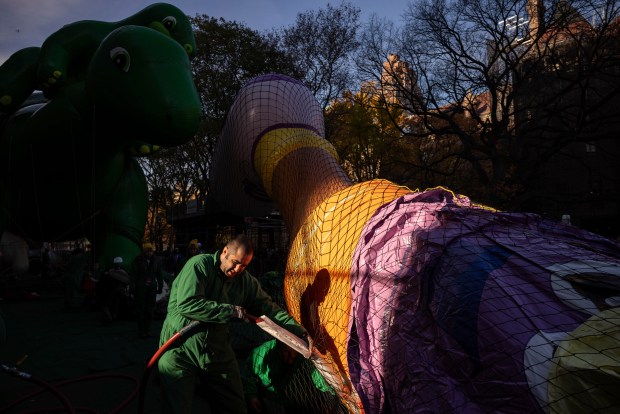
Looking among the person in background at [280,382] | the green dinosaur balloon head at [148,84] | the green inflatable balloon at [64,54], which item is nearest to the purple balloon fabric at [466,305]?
the person in background at [280,382]

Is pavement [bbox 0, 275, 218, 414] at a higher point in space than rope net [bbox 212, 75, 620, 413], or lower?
lower

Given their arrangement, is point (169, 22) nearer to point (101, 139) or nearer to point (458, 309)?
point (101, 139)

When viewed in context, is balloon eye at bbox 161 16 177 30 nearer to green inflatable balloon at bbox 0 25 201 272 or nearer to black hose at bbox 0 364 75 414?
green inflatable balloon at bbox 0 25 201 272

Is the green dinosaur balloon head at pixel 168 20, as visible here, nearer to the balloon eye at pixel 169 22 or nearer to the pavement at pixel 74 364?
the balloon eye at pixel 169 22

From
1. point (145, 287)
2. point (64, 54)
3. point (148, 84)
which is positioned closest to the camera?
point (148, 84)

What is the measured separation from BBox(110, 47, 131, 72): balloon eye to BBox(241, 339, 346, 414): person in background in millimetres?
5355

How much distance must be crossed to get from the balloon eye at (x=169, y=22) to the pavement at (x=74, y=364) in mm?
5736

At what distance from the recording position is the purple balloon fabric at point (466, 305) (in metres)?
1.99

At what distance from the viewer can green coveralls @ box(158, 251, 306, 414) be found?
2992 millimetres

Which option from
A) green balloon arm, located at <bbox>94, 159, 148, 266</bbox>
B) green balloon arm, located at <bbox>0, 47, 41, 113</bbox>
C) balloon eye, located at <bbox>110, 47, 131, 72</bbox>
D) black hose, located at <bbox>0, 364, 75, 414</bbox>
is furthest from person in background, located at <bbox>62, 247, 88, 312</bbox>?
black hose, located at <bbox>0, 364, 75, 414</bbox>

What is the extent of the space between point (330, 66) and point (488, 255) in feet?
59.9

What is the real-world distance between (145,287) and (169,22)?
16.6 feet

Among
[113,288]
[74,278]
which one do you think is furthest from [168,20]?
[74,278]

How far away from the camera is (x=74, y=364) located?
6.18 meters
